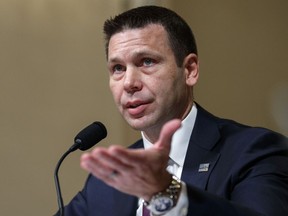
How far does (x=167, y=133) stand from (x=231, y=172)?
60 centimetres

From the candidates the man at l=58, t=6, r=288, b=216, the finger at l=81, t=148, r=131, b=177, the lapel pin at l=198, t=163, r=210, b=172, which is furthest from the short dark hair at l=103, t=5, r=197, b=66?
the finger at l=81, t=148, r=131, b=177

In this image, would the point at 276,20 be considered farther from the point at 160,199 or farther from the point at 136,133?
the point at 160,199

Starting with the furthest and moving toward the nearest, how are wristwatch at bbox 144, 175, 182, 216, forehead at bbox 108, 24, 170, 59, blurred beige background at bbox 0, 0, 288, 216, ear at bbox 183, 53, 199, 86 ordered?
blurred beige background at bbox 0, 0, 288, 216 < ear at bbox 183, 53, 199, 86 < forehead at bbox 108, 24, 170, 59 < wristwatch at bbox 144, 175, 182, 216

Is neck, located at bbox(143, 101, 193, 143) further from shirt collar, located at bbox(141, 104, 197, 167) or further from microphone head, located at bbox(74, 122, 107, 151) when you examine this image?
microphone head, located at bbox(74, 122, 107, 151)

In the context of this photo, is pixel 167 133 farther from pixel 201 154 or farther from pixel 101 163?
pixel 201 154

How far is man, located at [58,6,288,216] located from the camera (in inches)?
57.5

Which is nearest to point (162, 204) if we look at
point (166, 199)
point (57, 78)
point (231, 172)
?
point (166, 199)

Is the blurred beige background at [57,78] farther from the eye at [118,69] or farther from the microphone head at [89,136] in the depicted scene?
the microphone head at [89,136]

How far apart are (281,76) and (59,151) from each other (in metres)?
1.39

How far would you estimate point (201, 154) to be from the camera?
1.64 metres

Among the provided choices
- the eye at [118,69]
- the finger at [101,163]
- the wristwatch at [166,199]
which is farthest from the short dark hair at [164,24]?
the finger at [101,163]

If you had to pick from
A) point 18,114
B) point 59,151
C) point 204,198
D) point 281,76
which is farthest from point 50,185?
point 204,198

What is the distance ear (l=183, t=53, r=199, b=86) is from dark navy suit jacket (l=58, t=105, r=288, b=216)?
0.10 metres

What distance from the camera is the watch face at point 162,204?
1.01m
